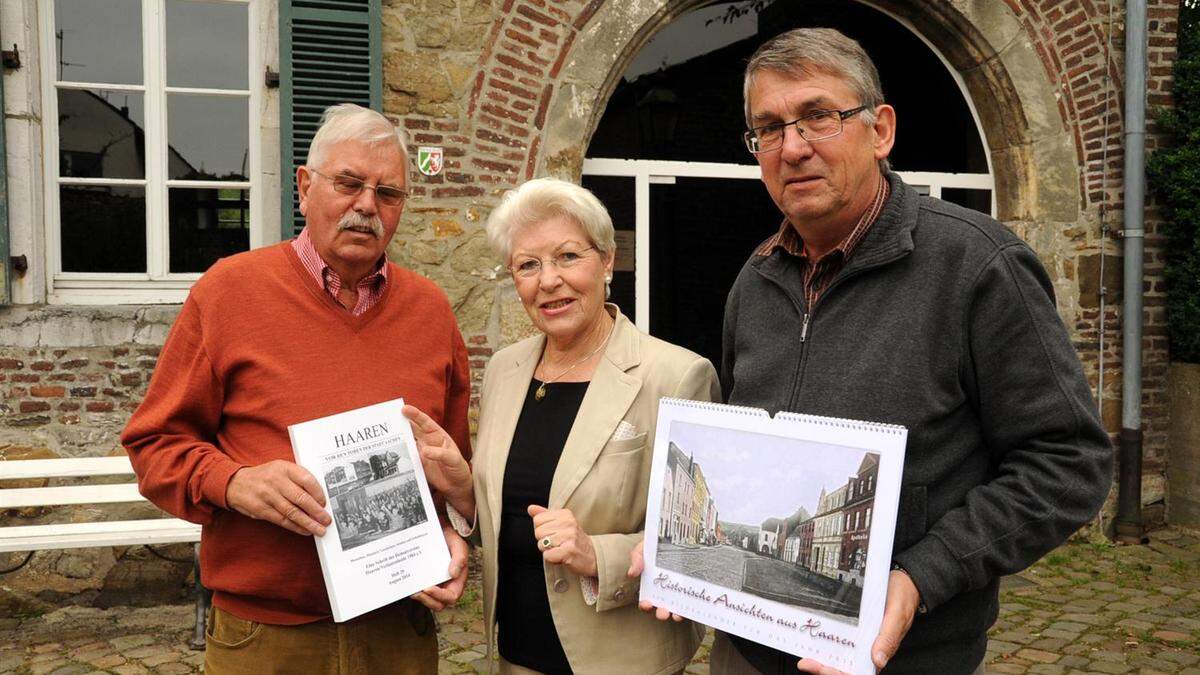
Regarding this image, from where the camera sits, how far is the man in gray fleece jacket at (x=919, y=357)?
1.67 m

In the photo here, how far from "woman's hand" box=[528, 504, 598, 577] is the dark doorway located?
445cm

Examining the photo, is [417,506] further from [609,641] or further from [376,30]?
[376,30]

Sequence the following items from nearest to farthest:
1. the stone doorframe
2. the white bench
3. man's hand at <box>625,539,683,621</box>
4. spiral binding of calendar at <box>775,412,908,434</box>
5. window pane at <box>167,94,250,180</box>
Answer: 1. spiral binding of calendar at <box>775,412,908,434</box>
2. man's hand at <box>625,539,683,621</box>
3. the white bench
4. window pane at <box>167,94,250,180</box>
5. the stone doorframe

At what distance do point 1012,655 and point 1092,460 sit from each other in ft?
11.8

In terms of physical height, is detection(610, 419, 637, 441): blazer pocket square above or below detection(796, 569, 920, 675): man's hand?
above

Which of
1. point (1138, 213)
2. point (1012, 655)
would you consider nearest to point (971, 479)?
point (1012, 655)

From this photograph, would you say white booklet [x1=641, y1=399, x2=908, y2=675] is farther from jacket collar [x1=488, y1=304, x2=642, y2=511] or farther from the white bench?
the white bench

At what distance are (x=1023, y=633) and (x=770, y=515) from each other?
13.3ft

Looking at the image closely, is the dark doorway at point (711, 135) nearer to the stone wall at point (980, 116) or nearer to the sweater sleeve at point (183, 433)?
the stone wall at point (980, 116)

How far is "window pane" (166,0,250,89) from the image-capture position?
5312 mm

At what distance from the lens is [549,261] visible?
7.61 feet

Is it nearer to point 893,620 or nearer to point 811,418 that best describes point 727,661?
point 893,620

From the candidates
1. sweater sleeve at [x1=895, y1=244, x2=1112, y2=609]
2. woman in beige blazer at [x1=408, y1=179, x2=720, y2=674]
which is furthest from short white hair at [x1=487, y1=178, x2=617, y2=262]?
sweater sleeve at [x1=895, y1=244, x2=1112, y2=609]

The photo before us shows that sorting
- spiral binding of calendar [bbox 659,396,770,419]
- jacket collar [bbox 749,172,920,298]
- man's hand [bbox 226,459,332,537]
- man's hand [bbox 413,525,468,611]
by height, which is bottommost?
man's hand [bbox 413,525,468,611]
